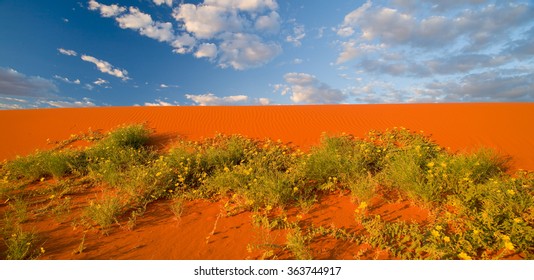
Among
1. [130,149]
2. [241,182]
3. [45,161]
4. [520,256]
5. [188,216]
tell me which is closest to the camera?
[520,256]

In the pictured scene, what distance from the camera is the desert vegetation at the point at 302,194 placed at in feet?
12.0

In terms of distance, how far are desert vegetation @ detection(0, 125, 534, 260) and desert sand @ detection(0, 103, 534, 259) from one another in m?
0.19

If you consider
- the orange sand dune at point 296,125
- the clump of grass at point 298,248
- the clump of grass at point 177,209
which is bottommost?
the clump of grass at point 298,248

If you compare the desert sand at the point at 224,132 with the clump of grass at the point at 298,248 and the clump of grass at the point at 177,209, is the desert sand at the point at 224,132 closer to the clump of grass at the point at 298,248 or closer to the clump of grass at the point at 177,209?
the clump of grass at the point at 177,209

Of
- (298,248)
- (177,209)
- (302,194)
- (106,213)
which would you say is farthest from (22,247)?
(302,194)

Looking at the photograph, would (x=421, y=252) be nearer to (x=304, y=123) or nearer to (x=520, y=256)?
(x=520, y=256)

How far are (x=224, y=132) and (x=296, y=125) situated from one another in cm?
305

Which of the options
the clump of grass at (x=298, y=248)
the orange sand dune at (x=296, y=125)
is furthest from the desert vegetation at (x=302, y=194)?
the orange sand dune at (x=296, y=125)

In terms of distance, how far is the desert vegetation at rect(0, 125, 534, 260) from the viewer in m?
3.64

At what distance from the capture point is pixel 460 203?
14.3ft

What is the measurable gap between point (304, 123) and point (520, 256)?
8526mm

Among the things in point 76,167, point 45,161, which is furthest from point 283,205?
point 45,161

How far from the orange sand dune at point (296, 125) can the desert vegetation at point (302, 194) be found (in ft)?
5.01

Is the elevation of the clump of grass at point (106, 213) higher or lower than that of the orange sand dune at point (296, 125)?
lower
